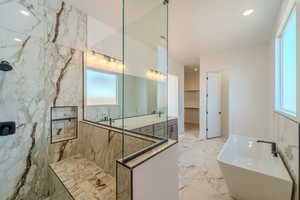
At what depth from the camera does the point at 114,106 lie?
2.68 meters

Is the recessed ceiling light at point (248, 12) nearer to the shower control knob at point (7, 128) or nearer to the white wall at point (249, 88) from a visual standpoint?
the white wall at point (249, 88)

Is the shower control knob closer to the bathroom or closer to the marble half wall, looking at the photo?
the bathroom

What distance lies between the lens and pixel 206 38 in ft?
10.7

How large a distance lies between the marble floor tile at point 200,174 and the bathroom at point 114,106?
0.06 feet

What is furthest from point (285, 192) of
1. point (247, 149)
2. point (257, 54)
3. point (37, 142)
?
point (257, 54)

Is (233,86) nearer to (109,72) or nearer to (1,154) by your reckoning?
(109,72)

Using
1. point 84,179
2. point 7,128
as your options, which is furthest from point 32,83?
point 84,179

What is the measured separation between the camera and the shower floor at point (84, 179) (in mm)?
1346

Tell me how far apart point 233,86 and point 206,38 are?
1758 millimetres

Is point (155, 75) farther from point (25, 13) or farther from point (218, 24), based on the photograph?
point (25, 13)

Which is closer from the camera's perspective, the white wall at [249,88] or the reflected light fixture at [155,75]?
the reflected light fixture at [155,75]

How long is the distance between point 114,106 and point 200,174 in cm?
201

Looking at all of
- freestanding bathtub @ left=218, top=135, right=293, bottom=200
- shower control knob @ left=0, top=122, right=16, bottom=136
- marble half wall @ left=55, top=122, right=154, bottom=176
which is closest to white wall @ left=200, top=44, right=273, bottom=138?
freestanding bathtub @ left=218, top=135, right=293, bottom=200

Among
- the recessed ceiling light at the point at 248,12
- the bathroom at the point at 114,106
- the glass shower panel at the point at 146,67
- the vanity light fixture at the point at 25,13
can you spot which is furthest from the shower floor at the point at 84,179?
the recessed ceiling light at the point at 248,12
